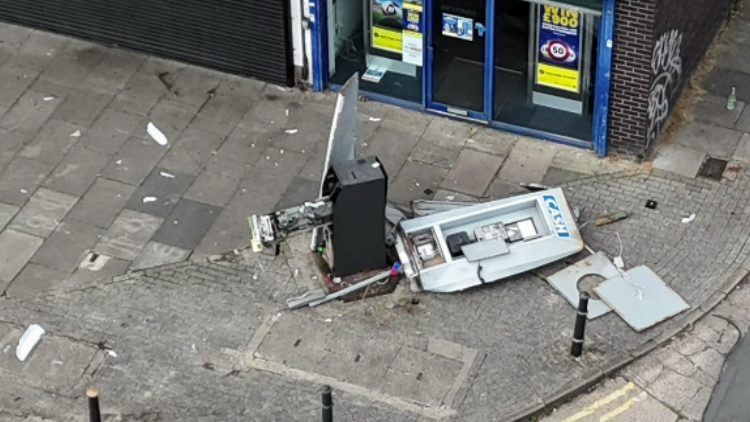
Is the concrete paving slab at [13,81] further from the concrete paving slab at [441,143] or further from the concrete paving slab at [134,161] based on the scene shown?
the concrete paving slab at [441,143]

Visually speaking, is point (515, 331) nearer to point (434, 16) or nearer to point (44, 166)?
point (434, 16)

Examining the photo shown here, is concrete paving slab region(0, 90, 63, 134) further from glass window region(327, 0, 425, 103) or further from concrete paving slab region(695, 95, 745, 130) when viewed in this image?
concrete paving slab region(695, 95, 745, 130)

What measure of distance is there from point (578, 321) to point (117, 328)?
15.2ft

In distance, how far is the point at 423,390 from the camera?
45.9 ft

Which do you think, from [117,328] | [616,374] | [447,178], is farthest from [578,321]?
[117,328]

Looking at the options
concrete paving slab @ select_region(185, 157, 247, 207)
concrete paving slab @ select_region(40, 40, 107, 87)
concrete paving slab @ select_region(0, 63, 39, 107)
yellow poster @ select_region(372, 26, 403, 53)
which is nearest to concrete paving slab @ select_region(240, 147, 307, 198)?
concrete paving slab @ select_region(185, 157, 247, 207)

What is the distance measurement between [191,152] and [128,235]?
160 centimetres

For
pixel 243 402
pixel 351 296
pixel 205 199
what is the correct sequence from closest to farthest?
pixel 243 402
pixel 351 296
pixel 205 199

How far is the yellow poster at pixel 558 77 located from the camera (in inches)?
669

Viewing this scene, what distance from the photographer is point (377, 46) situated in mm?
18000

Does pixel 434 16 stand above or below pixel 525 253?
above

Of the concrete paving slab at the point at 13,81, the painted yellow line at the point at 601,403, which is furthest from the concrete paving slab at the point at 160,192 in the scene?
the painted yellow line at the point at 601,403

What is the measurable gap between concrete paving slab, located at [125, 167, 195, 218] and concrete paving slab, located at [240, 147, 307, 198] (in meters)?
0.71

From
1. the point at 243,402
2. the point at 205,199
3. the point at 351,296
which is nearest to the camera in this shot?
the point at 243,402
